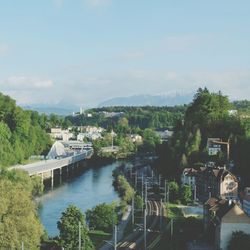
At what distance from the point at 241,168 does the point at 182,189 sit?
17.7ft

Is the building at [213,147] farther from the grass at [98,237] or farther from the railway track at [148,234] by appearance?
the grass at [98,237]

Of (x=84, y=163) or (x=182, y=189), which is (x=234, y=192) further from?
(x=84, y=163)

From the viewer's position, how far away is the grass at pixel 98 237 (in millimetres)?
25225

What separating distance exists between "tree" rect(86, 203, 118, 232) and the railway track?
1.47m

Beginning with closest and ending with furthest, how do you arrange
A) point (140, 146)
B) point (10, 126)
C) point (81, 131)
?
1. point (10, 126)
2. point (140, 146)
3. point (81, 131)

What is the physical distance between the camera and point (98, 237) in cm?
2642

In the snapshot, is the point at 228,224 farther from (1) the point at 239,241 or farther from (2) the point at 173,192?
(2) the point at 173,192

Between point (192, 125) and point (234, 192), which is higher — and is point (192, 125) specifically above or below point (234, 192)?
above

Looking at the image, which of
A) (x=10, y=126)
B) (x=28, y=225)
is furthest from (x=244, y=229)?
(x=10, y=126)

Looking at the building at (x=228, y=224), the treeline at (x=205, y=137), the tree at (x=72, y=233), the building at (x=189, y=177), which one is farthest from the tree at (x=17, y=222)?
the treeline at (x=205, y=137)

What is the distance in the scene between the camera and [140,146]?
78.9m

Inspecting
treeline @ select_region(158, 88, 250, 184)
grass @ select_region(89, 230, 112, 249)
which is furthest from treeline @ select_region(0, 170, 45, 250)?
treeline @ select_region(158, 88, 250, 184)

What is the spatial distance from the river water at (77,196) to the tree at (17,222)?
6410mm

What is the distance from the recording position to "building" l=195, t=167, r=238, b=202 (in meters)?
36.4
